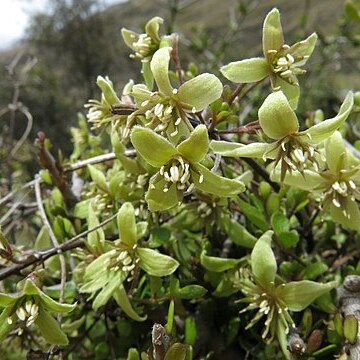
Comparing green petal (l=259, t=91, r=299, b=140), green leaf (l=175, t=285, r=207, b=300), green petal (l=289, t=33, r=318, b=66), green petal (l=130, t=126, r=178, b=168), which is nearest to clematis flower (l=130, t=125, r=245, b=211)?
green petal (l=130, t=126, r=178, b=168)

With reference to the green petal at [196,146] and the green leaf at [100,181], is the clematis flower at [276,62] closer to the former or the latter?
the green petal at [196,146]

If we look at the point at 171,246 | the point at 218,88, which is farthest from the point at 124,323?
the point at 218,88

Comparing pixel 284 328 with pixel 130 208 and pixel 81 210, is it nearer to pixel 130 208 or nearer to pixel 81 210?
pixel 130 208

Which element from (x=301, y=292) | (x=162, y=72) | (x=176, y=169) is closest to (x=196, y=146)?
(x=176, y=169)

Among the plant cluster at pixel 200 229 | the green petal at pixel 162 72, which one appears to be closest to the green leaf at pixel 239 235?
the plant cluster at pixel 200 229

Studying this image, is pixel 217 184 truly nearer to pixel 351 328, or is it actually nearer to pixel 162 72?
pixel 162 72

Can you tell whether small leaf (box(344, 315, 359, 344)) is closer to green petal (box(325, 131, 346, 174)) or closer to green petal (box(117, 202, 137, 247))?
green petal (box(325, 131, 346, 174))
